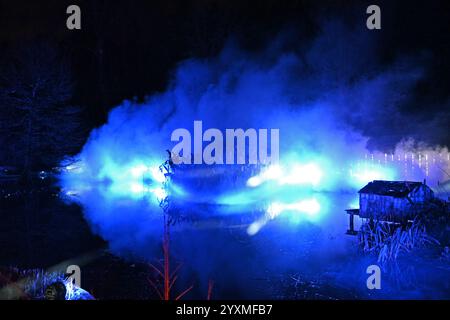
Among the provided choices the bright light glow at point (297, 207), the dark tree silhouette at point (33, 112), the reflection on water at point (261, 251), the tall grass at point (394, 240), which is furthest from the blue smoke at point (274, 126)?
the tall grass at point (394, 240)

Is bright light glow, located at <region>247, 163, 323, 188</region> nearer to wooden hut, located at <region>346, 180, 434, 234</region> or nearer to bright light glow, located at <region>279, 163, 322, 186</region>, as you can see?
bright light glow, located at <region>279, 163, 322, 186</region>

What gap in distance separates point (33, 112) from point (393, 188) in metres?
20.0

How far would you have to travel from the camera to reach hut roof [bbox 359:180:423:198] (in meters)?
11.8

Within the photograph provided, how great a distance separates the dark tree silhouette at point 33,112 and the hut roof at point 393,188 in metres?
18.5

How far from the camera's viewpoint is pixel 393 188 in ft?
40.1

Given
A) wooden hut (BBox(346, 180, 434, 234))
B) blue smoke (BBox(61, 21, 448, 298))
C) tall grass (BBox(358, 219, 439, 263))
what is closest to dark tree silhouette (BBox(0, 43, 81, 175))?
blue smoke (BBox(61, 21, 448, 298))

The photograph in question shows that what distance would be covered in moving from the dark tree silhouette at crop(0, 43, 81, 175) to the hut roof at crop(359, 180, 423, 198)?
1851 cm

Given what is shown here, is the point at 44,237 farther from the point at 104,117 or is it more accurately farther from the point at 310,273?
the point at 104,117

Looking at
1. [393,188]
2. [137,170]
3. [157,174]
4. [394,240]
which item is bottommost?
[394,240]

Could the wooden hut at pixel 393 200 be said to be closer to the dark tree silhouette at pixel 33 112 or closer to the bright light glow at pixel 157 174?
the bright light glow at pixel 157 174

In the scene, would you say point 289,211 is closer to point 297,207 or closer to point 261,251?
point 297,207

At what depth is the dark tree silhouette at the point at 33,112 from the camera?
2427cm

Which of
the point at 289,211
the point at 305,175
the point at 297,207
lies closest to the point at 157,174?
the point at 305,175

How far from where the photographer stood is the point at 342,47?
2645cm
